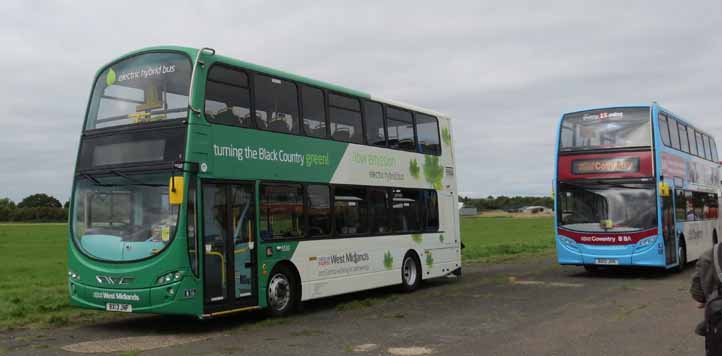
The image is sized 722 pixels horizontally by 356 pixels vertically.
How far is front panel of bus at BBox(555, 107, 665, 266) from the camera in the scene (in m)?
18.0

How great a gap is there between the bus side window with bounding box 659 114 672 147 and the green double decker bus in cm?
820

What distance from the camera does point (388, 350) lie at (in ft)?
29.1

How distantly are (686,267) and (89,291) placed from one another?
57.0 feet

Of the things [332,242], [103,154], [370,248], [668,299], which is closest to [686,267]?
[668,299]

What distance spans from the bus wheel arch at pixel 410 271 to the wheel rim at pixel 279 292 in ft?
13.7

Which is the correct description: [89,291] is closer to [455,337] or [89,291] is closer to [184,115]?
[184,115]

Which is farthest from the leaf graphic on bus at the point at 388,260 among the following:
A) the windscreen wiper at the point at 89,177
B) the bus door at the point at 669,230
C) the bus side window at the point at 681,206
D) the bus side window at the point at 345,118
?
the bus side window at the point at 681,206

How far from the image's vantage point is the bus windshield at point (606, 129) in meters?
18.2

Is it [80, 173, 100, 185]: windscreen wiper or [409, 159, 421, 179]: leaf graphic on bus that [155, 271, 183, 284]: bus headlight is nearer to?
[80, 173, 100, 185]: windscreen wiper

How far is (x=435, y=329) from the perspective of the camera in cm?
1060

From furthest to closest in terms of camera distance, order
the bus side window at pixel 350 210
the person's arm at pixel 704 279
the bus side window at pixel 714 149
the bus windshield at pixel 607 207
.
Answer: the bus side window at pixel 714 149
the bus windshield at pixel 607 207
the bus side window at pixel 350 210
the person's arm at pixel 704 279

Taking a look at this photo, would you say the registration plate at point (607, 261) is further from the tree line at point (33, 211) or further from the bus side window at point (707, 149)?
the tree line at point (33, 211)

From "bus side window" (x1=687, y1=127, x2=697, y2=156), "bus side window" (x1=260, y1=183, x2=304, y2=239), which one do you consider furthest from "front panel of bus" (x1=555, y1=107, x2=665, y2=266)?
"bus side window" (x1=260, y1=183, x2=304, y2=239)

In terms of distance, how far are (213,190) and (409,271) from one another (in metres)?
6.77
